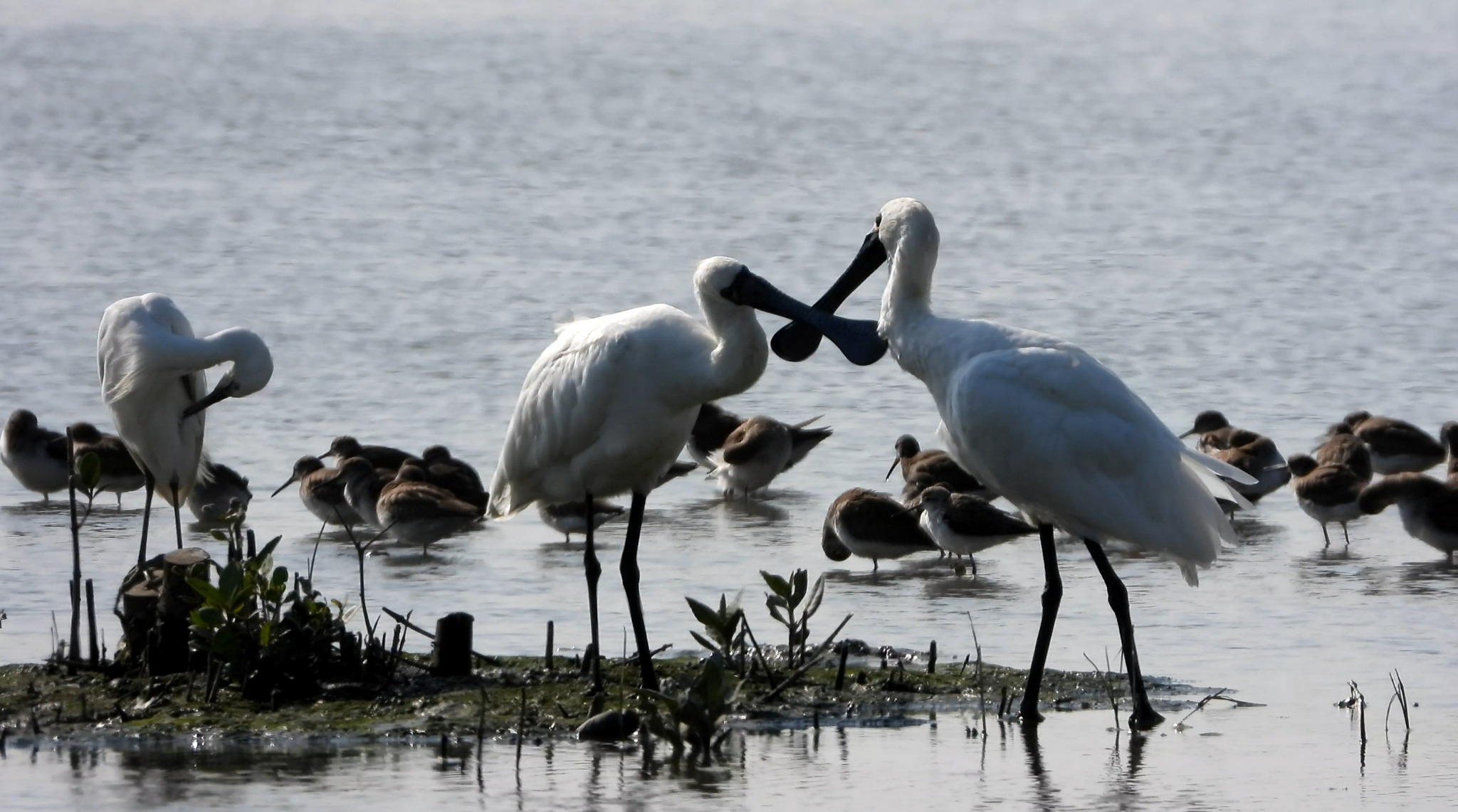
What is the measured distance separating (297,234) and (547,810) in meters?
14.2

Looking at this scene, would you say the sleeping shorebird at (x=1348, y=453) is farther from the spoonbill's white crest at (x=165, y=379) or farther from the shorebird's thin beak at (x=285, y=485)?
the spoonbill's white crest at (x=165, y=379)

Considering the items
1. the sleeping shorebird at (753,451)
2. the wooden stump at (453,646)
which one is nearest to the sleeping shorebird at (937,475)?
the sleeping shorebird at (753,451)

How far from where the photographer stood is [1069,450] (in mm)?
6766

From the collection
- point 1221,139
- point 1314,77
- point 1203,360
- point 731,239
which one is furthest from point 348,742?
point 1314,77

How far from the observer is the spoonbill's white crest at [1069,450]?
22.1 ft

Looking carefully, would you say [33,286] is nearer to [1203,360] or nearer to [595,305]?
[595,305]

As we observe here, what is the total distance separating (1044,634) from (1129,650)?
30cm

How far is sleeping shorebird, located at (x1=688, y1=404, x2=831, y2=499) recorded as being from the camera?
11141 mm

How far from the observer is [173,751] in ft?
20.2

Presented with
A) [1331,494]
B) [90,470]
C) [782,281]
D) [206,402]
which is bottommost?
[1331,494]

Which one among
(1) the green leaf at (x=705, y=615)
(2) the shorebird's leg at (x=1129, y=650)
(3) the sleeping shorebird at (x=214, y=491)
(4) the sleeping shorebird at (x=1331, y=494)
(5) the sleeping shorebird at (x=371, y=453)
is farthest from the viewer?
(5) the sleeping shorebird at (x=371, y=453)

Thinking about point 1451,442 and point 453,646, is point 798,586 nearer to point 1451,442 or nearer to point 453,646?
point 453,646

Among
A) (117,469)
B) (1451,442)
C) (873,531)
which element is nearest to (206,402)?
(117,469)

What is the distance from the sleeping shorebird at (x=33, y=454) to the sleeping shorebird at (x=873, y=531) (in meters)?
3.57
